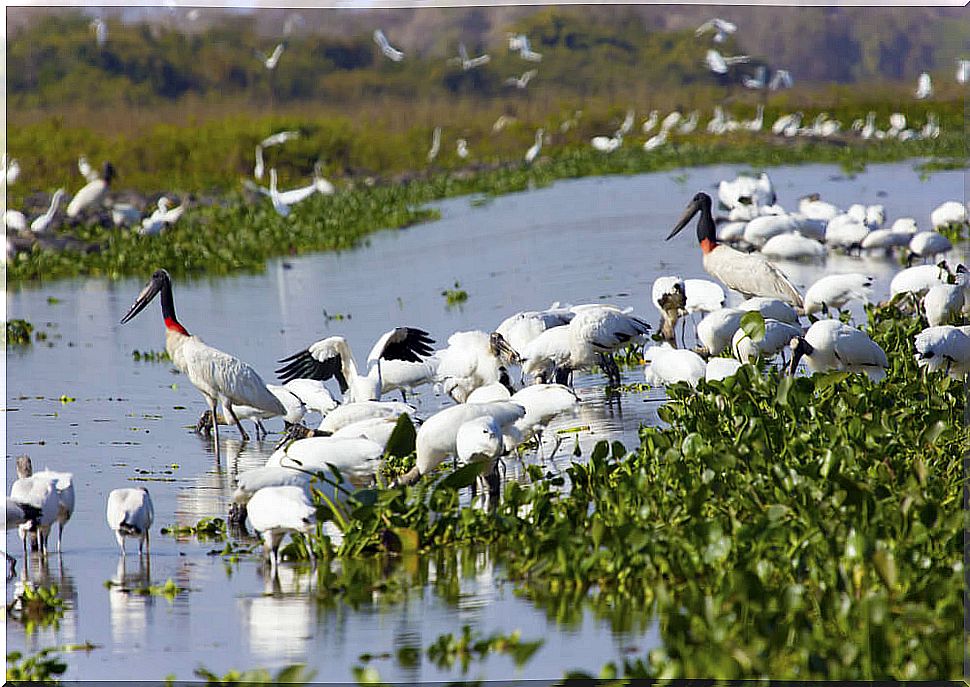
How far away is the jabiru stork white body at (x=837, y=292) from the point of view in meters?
10.0

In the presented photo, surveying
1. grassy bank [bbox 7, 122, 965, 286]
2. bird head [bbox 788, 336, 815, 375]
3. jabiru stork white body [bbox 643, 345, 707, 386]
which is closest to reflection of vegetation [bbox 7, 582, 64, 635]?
jabiru stork white body [bbox 643, 345, 707, 386]

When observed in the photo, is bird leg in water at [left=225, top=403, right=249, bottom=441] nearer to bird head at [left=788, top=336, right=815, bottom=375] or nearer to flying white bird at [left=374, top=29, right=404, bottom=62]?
bird head at [left=788, top=336, right=815, bottom=375]

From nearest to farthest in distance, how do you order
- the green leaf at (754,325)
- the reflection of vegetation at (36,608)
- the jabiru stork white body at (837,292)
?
1. the reflection of vegetation at (36,608)
2. the green leaf at (754,325)
3. the jabiru stork white body at (837,292)

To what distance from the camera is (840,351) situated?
7.36 m

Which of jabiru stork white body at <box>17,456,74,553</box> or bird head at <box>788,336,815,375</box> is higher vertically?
bird head at <box>788,336,815,375</box>

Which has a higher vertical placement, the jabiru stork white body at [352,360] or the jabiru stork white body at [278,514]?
the jabiru stork white body at [352,360]

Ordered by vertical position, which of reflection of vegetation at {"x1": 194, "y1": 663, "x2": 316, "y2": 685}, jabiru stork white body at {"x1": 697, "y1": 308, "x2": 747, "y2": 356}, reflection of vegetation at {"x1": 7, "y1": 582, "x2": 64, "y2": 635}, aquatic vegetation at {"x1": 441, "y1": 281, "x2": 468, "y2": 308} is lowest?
reflection of vegetation at {"x1": 194, "y1": 663, "x2": 316, "y2": 685}

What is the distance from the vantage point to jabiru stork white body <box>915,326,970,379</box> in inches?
290

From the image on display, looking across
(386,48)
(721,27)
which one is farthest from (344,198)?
(721,27)

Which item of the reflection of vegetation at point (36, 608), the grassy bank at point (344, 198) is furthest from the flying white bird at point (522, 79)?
the reflection of vegetation at point (36, 608)

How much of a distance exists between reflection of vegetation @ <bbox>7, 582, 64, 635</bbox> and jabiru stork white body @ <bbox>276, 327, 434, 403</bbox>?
10.1ft

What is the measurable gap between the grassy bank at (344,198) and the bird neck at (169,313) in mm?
7697

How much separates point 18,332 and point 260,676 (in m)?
9.16

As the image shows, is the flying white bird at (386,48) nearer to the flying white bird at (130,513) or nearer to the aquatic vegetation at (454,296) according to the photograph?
the aquatic vegetation at (454,296)
